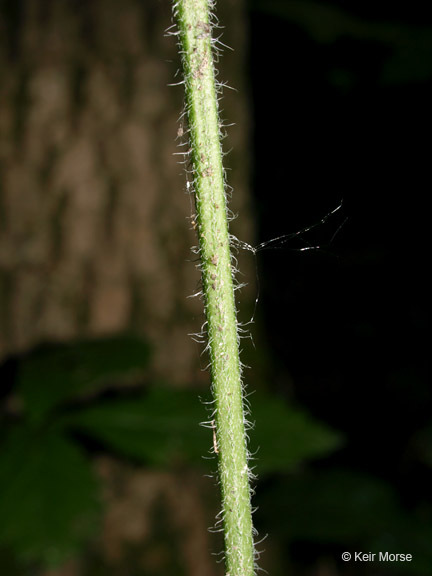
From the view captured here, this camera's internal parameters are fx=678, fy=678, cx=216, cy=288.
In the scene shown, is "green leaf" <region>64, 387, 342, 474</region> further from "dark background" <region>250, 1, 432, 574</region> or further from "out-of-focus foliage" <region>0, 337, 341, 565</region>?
"dark background" <region>250, 1, 432, 574</region>

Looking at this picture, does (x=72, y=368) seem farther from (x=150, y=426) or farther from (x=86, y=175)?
(x=86, y=175)

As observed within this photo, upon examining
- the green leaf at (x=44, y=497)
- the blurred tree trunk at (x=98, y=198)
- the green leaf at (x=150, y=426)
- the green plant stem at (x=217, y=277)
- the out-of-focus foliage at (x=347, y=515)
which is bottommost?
the out-of-focus foliage at (x=347, y=515)

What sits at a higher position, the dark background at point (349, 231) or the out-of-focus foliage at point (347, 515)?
the dark background at point (349, 231)

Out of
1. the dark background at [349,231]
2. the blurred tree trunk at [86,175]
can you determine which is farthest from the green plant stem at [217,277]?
the dark background at [349,231]

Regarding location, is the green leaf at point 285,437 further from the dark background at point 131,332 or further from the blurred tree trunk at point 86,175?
the blurred tree trunk at point 86,175

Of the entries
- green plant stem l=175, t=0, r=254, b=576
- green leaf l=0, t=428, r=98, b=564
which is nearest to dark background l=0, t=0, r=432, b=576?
green leaf l=0, t=428, r=98, b=564

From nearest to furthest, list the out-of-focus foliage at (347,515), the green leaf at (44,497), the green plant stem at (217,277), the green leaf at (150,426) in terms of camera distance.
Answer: the green plant stem at (217,277), the green leaf at (44,497), the green leaf at (150,426), the out-of-focus foliage at (347,515)
